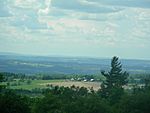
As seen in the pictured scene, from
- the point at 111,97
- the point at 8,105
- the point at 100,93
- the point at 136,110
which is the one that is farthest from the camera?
the point at 100,93

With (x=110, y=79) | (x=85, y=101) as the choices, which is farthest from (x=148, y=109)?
(x=110, y=79)

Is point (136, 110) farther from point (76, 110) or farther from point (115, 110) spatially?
point (76, 110)

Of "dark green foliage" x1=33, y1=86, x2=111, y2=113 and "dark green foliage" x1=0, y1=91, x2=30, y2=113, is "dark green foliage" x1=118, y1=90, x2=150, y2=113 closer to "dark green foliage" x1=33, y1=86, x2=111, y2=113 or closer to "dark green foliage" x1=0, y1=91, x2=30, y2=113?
"dark green foliage" x1=33, y1=86, x2=111, y2=113

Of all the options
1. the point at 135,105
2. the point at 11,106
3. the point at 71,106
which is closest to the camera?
the point at 11,106

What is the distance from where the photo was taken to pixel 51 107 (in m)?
68.1

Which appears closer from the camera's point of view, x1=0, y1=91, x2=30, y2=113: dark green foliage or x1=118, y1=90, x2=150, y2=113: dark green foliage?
x1=0, y1=91, x2=30, y2=113: dark green foliage

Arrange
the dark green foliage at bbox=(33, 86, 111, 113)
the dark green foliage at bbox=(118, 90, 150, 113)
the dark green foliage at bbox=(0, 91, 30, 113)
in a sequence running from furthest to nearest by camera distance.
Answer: the dark green foliage at bbox=(118, 90, 150, 113) < the dark green foliage at bbox=(33, 86, 111, 113) < the dark green foliage at bbox=(0, 91, 30, 113)

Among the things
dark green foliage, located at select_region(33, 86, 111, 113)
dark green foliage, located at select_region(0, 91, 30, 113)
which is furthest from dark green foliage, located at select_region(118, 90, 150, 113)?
dark green foliage, located at select_region(0, 91, 30, 113)

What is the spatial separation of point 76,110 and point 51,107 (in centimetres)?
408

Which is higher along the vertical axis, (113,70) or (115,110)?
(113,70)

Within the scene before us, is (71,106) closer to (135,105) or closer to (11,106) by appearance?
(135,105)

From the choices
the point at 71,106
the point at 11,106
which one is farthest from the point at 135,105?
the point at 11,106

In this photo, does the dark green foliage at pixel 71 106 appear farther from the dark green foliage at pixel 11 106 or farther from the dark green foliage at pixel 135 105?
Result: the dark green foliage at pixel 11 106

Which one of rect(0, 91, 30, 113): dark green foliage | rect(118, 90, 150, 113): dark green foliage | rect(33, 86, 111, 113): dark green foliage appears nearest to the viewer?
rect(0, 91, 30, 113): dark green foliage
